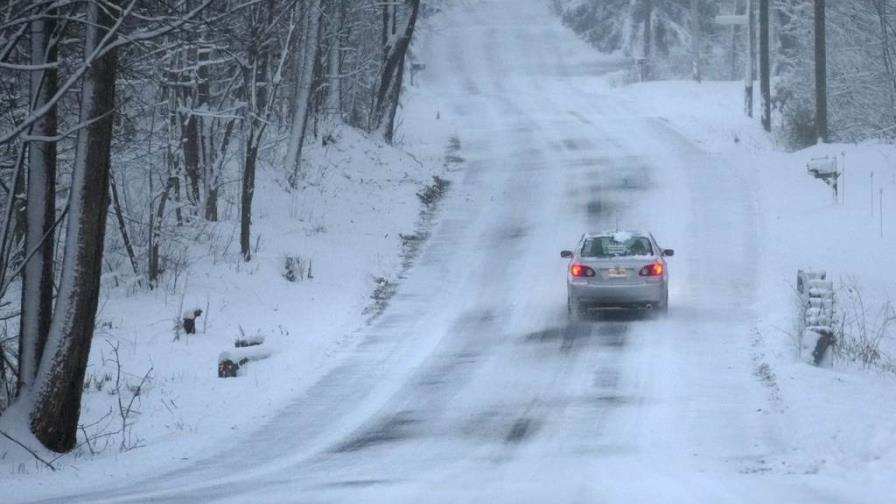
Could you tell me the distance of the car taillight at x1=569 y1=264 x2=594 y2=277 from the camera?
2148cm

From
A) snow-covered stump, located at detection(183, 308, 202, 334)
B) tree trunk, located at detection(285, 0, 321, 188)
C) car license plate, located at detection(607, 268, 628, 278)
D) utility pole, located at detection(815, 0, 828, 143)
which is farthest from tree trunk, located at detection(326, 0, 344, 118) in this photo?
utility pole, located at detection(815, 0, 828, 143)

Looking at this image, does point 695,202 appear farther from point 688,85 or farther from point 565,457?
point 688,85

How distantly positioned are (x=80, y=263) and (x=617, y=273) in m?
10.7

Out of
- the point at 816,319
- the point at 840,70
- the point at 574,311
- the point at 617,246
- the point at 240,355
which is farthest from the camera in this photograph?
the point at 840,70

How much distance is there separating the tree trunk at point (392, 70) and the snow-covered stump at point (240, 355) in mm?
23579

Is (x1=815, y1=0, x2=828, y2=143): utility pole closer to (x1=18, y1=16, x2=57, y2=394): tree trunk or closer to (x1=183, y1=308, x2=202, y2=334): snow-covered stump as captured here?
(x1=183, y1=308, x2=202, y2=334): snow-covered stump

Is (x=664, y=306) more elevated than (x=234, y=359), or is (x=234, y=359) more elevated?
(x=234, y=359)

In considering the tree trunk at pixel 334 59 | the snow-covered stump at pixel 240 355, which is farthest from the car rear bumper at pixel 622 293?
the tree trunk at pixel 334 59

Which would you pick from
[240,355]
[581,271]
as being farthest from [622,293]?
[240,355]

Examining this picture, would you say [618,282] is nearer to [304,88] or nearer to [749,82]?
[304,88]

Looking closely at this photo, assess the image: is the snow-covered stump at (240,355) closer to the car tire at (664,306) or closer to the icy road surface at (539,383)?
the icy road surface at (539,383)

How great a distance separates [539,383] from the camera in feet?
53.9

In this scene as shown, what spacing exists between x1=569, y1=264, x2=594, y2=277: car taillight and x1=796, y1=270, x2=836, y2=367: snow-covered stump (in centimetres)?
420

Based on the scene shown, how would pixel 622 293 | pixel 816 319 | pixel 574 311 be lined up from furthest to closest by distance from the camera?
pixel 574 311 < pixel 622 293 < pixel 816 319
